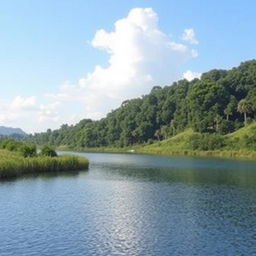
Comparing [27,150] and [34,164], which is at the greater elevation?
[27,150]

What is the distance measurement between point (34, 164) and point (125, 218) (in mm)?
44394

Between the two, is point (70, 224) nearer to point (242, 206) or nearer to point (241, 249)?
point (241, 249)

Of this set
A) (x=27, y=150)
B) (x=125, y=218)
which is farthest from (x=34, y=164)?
(x=125, y=218)

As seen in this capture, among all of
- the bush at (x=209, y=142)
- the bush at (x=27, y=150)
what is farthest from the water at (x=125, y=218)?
the bush at (x=209, y=142)

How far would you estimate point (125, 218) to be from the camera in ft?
153

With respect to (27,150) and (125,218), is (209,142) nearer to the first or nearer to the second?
(27,150)

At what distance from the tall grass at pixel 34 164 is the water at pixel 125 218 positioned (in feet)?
9.73

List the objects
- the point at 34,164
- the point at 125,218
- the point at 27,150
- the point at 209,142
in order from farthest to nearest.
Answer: the point at 209,142 → the point at 27,150 → the point at 34,164 → the point at 125,218

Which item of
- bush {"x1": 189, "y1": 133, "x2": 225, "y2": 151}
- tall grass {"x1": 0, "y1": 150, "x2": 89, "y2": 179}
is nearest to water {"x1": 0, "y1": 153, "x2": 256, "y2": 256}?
tall grass {"x1": 0, "y1": 150, "x2": 89, "y2": 179}

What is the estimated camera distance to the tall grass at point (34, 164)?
76.2m

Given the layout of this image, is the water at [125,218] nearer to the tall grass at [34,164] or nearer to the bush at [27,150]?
the tall grass at [34,164]

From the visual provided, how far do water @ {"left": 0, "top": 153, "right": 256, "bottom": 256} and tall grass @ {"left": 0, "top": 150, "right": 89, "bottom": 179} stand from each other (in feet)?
9.73

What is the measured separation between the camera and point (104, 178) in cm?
8712

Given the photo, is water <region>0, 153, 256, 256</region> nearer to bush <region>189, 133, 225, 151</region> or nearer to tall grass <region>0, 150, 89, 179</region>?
tall grass <region>0, 150, 89, 179</region>
